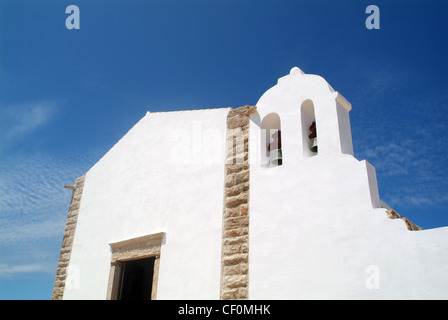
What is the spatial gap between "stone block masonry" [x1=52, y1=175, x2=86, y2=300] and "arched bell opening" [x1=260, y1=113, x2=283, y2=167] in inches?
171

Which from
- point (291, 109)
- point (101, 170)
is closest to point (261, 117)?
point (291, 109)

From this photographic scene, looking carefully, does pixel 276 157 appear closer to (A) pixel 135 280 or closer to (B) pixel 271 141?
(B) pixel 271 141

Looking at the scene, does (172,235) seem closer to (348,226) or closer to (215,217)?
(215,217)

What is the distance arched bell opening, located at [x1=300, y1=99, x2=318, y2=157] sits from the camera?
5445 millimetres

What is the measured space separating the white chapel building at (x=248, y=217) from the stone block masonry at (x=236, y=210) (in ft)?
0.05

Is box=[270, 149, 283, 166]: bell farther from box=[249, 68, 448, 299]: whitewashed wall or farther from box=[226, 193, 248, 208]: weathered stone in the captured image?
box=[226, 193, 248, 208]: weathered stone

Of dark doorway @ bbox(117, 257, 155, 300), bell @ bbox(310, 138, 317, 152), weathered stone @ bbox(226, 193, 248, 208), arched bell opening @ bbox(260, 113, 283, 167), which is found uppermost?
arched bell opening @ bbox(260, 113, 283, 167)

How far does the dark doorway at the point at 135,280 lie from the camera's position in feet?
21.7

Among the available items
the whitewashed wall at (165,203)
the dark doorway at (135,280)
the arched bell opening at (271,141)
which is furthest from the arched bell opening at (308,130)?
the dark doorway at (135,280)

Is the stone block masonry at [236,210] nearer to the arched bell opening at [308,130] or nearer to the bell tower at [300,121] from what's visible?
the bell tower at [300,121]

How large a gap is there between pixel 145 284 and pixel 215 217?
2.69 metres

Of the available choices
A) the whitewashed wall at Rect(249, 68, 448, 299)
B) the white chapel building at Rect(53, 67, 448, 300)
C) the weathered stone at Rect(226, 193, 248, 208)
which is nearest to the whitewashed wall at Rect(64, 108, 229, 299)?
the white chapel building at Rect(53, 67, 448, 300)

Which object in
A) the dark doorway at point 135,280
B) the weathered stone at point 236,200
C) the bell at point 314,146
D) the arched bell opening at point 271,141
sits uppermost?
the arched bell opening at point 271,141

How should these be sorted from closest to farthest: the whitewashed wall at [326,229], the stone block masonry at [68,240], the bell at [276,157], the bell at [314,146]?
the whitewashed wall at [326,229]
the bell at [314,146]
the bell at [276,157]
the stone block masonry at [68,240]
